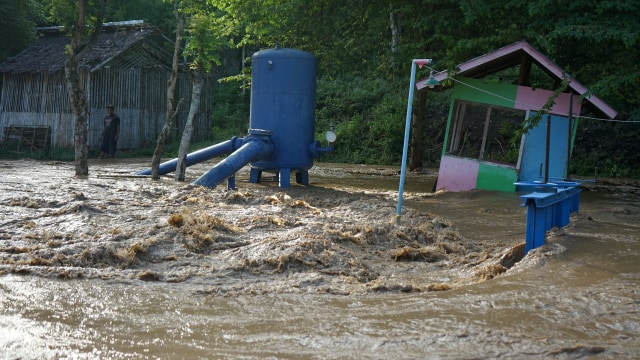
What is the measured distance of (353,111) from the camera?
2772cm

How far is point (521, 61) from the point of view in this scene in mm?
13914

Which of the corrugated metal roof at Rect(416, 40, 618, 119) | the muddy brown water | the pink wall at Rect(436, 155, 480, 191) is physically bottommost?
the muddy brown water

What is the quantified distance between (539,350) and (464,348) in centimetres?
43

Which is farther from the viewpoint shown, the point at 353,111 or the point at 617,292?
the point at 353,111

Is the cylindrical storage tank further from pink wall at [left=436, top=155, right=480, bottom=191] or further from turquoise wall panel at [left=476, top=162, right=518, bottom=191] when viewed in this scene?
turquoise wall panel at [left=476, top=162, right=518, bottom=191]

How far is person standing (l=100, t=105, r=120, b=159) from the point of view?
2253cm

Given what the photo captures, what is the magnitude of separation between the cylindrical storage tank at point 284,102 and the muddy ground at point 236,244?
347 centimetres

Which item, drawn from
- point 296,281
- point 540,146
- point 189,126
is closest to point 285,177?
point 189,126

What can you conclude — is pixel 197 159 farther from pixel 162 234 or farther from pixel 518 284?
pixel 518 284

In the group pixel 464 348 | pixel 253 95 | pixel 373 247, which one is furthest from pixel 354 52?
pixel 464 348

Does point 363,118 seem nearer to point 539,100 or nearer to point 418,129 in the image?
point 418,129

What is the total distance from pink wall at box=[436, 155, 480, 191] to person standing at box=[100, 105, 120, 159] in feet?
38.8

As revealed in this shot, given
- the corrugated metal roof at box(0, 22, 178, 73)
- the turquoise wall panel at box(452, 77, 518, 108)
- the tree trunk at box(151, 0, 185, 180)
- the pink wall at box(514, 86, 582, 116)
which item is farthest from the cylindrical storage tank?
the corrugated metal roof at box(0, 22, 178, 73)

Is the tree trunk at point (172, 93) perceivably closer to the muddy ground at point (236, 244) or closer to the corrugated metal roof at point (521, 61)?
the muddy ground at point (236, 244)
